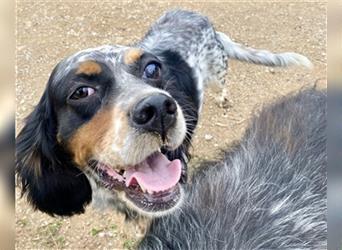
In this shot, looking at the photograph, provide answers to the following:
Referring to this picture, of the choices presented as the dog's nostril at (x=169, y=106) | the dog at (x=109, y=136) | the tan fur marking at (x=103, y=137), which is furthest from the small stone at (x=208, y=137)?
the dog's nostril at (x=169, y=106)

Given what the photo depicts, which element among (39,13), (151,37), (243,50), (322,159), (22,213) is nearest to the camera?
(322,159)

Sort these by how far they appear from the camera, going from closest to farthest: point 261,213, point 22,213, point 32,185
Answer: point 261,213
point 32,185
point 22,213

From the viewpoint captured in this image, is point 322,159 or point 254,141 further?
point 254,141

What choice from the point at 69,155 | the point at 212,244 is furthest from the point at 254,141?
the point at 69,155

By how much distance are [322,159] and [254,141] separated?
26 cm

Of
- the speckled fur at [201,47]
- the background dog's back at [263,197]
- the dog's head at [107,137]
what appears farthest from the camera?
the speckled fur at [201,47]

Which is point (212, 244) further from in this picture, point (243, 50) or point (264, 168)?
point (243, 50)

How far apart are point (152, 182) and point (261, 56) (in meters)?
1.73

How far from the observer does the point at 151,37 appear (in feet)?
9.87

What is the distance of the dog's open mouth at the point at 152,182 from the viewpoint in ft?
6.15

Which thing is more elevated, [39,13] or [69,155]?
[69,155]

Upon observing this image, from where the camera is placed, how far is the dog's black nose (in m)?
1.66

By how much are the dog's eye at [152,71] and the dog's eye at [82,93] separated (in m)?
0.23

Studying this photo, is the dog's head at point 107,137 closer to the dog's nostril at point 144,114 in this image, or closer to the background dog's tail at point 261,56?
the dog's nostril at point 144,114
